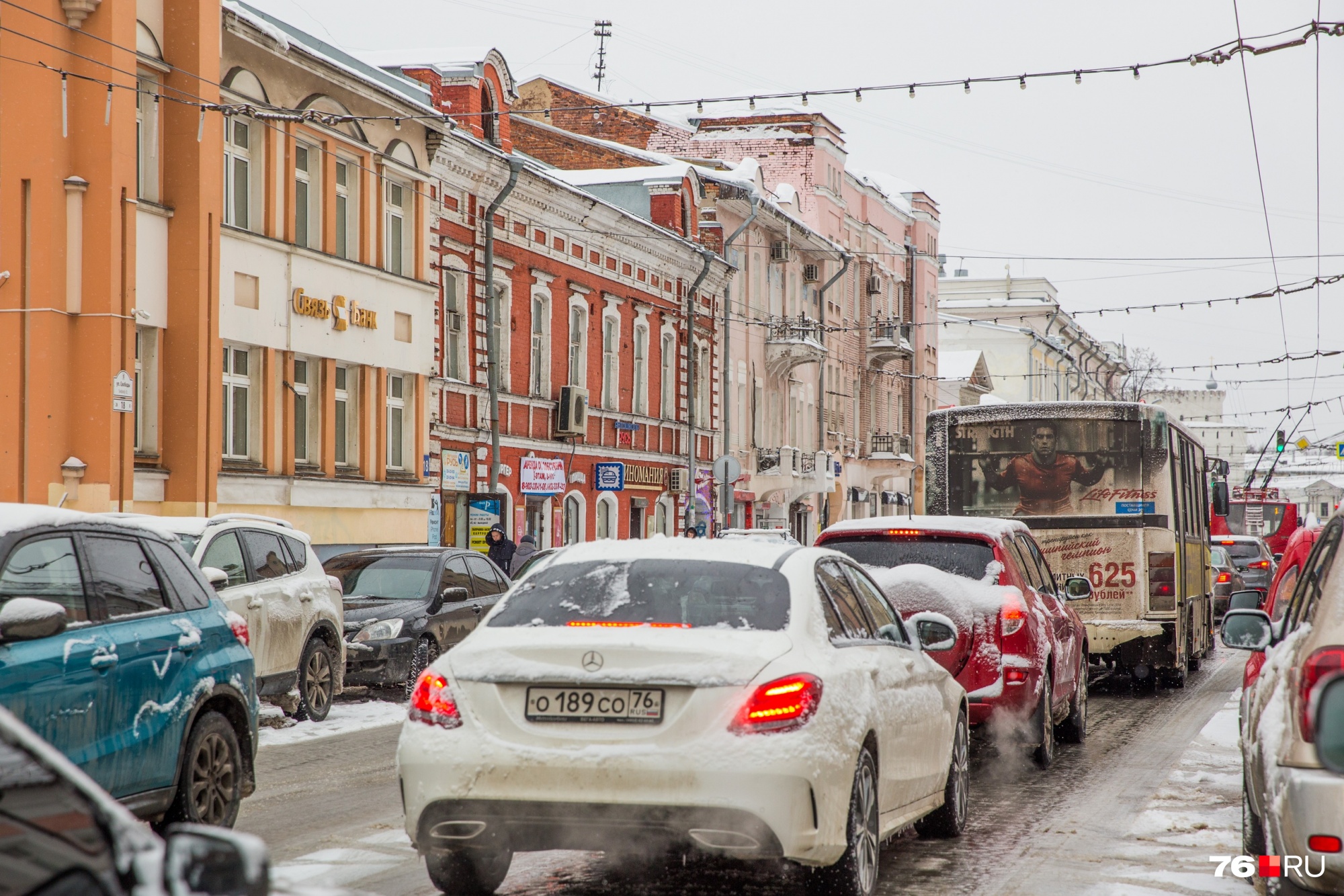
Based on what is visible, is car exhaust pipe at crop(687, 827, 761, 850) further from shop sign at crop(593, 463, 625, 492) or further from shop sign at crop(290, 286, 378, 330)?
shop sign at crop(593, 463, 625, 492)

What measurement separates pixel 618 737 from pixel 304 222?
22182 millimetres

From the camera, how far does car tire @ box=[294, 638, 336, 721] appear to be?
1387cm

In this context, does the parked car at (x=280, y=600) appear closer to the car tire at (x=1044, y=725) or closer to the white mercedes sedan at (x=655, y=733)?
the car tire at (x=1044, y=725)

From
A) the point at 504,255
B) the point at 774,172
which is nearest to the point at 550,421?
the point at 504,255

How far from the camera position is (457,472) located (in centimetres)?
3170

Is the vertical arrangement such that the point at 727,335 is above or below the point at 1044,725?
above

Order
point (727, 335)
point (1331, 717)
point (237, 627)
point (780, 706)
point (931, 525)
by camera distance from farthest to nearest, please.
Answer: point (727, 335) < point (931, 525) < point (237, 627) < point (780, 706) < point (1331, 717)

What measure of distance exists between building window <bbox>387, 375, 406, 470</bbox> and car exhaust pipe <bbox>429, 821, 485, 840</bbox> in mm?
23856

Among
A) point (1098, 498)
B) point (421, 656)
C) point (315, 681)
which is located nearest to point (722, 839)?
point (315, 681)

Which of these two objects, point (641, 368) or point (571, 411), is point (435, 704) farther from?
point (641, 368)

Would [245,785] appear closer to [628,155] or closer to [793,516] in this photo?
[628,155]

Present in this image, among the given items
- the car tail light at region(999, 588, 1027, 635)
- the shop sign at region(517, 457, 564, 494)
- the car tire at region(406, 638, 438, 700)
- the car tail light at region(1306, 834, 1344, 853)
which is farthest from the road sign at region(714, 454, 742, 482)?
the car tail light at region(1306, 834, 1344, 853)

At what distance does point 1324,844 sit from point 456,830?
293 centimetres

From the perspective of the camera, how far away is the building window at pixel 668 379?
4316 centimetres
